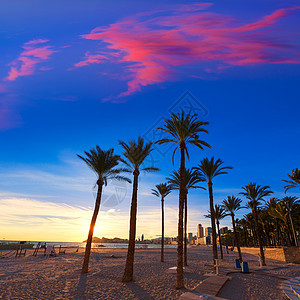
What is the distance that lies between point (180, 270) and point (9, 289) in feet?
37.0

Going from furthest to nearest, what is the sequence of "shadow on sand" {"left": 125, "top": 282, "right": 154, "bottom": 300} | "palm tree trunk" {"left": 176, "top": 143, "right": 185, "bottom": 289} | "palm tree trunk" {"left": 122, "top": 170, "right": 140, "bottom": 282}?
"palm tree trunk" {"left": 122, "top": 170, "right": 140, "bottom": 282}, "palm tree trunk" {"left": 176, "top": 143, "right": 185, "bottom": 289}, "shadow on sand" {"left": 125, "top": 282, "right": 154, "bottom": 300}

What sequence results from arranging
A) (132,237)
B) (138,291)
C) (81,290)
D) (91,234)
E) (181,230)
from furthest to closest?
1. (91,234)
2. (132,237)
3. (181,230)
4. (81,290)
5. (138,291)

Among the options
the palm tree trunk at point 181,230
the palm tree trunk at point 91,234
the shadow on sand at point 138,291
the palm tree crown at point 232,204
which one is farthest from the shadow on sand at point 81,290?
the palm tree crown at point 232,204

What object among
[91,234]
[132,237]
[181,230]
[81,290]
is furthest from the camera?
[91,234]

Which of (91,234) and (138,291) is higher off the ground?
(91,234)

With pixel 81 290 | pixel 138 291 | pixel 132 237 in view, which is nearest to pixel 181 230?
pixel 138 291

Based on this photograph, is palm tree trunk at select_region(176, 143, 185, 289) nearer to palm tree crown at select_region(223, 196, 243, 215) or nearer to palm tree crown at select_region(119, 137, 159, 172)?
palm tree crown at select_region(119, 137, 159, 172)

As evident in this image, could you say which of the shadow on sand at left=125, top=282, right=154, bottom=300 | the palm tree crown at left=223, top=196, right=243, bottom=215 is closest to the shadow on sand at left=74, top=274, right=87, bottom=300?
the shadow on sand at left=125, top=282, right=154, bottom=300

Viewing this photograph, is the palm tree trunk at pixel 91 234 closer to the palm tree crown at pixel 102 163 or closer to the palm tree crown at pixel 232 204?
the palm tree crown at pixel 102 163

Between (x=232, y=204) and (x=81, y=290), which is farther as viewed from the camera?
(x=232, y=204)

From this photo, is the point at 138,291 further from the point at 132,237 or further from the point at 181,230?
the point at 181,230

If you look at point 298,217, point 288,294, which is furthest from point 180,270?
point 298,217

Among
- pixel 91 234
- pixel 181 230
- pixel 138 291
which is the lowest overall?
pixel 138 291

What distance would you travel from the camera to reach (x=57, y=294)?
11.7m
